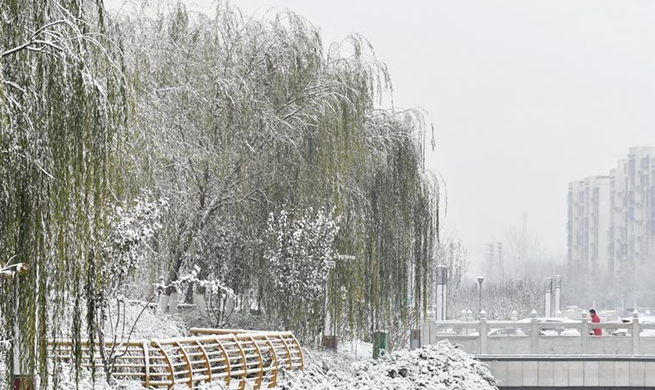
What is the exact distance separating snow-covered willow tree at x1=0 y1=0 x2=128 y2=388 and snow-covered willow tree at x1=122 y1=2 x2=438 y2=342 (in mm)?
8582

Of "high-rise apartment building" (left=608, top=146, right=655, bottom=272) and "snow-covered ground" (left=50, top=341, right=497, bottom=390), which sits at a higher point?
"high-rise apartment building" (left=608, top=146, right=655, bottom=272)

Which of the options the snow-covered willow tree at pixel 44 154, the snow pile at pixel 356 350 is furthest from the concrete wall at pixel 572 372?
the snow-covered willow tree at pixel 44 154

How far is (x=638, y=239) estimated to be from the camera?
4766 inches

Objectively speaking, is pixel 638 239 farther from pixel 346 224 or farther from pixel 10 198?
pixel 10 198

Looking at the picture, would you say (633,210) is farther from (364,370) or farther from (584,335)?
(364,370)

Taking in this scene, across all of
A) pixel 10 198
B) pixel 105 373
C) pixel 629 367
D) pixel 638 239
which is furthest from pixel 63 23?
pixel 638 239

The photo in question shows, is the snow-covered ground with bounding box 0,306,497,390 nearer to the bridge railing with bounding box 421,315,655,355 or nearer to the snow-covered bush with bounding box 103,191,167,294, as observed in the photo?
the snow-covered bush with bounding box 103,191,167,294

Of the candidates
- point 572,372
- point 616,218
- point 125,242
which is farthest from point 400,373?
point 616,218

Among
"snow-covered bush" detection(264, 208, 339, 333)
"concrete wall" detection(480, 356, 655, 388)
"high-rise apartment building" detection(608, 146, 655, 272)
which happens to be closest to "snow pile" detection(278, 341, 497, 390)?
"snow-covered bush" detection(264, 208, 339, 333)

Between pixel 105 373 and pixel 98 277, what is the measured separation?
4.46m

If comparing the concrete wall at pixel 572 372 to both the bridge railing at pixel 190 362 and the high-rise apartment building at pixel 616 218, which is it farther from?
the high-rise apartment building at pixel 616 218

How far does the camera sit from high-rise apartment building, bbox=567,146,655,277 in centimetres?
12062

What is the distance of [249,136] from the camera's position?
2075cm

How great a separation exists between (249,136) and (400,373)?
4593 mm
